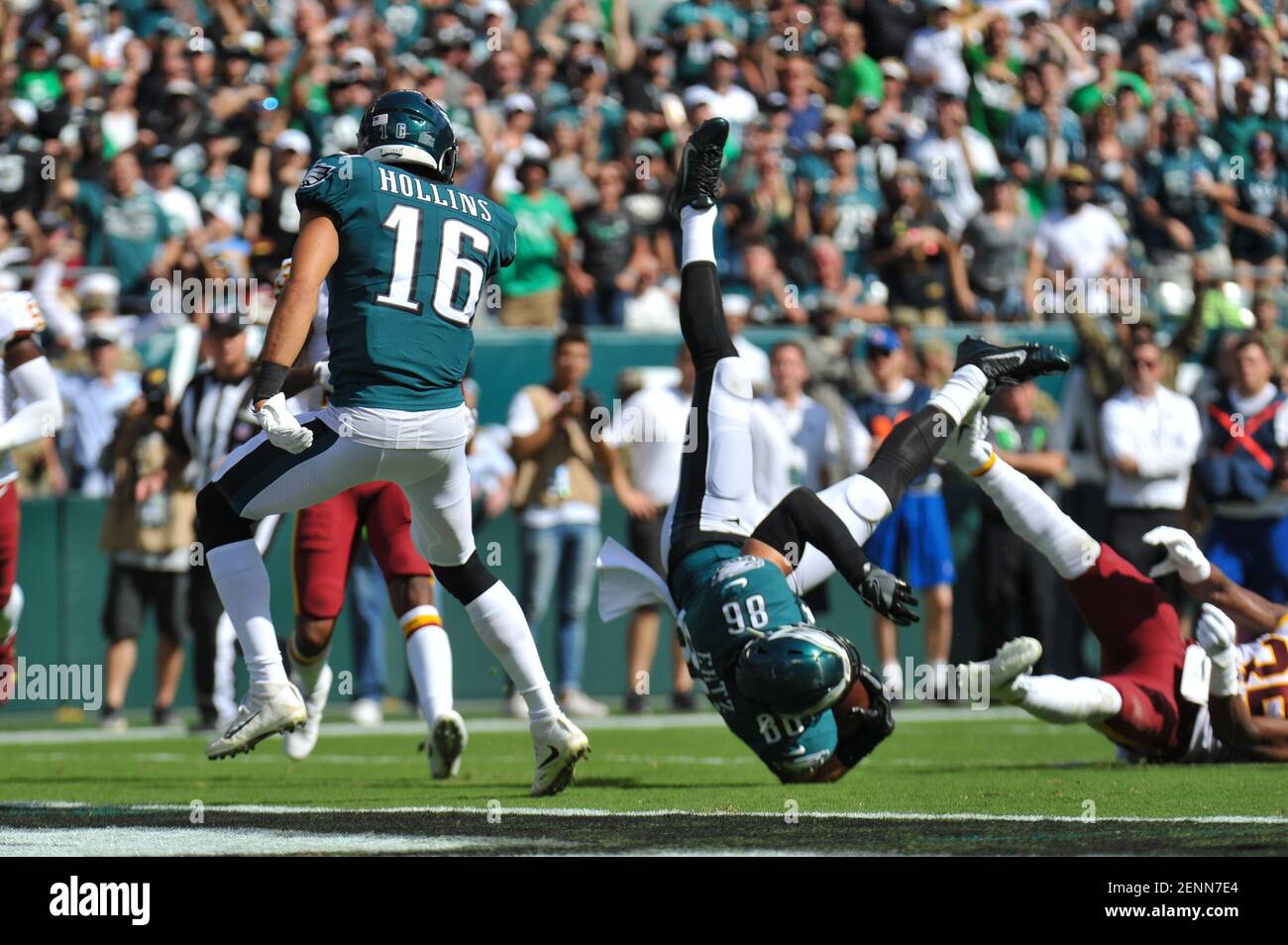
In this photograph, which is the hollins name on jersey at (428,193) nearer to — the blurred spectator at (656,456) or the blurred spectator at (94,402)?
the blurred spectator at (656,456)

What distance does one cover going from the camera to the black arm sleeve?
22.1 ft

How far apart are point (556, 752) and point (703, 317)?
5.67ft

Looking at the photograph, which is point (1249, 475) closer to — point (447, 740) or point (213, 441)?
point (447, 740)

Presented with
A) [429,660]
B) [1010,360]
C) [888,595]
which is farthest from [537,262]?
[888,595]

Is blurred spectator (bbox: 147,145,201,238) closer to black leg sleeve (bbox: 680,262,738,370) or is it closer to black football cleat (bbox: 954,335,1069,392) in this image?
black leg sleeve (bbox: 680,262,738,370)

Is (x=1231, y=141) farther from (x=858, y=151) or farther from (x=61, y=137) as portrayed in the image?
(x=61, y=137)

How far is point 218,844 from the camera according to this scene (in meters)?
5.80

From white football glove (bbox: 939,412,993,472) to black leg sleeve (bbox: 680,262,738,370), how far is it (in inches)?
41.2

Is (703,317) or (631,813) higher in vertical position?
(703,317)

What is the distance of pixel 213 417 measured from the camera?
1128 centimetres

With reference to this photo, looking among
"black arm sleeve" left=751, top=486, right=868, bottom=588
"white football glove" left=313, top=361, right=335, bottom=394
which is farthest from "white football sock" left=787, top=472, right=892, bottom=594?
"white football glove" left=313, top=361, right=335, bottom=394

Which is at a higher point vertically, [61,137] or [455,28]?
[455,28]

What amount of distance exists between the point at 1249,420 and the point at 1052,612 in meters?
2.84

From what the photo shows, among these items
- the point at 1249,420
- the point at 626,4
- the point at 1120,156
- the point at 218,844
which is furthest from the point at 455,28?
the point at 218,844
